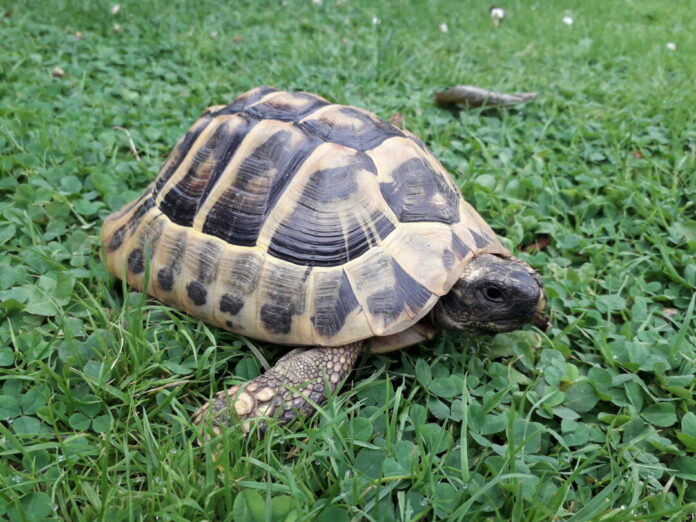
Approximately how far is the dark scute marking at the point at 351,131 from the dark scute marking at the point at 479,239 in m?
0.56

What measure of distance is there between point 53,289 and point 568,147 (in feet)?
11.1

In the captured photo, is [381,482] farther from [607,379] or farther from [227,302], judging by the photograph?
[607,379]

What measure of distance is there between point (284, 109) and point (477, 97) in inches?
91.3

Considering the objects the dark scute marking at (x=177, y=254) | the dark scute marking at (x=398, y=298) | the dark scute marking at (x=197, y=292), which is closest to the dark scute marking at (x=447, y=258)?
the dark scute marking at (x=398, y=298)

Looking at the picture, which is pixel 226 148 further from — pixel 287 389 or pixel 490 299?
pixel 490 299

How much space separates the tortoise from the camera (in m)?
1.93

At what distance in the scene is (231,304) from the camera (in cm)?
205

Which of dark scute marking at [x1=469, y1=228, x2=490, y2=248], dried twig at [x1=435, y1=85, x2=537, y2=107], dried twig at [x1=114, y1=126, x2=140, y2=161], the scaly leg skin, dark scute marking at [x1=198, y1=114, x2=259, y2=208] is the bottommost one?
the scaly leg skin

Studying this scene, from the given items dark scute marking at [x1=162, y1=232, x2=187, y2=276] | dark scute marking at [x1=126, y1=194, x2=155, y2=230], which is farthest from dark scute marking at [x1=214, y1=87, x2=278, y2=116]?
dark scute marking at [x1=162, y1=232, x2=187, y2=276]

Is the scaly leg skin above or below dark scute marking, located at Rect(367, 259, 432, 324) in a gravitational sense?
below

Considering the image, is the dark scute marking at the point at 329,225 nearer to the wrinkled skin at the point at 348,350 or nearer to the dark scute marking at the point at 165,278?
the wrinkled skin at the point at 348,350

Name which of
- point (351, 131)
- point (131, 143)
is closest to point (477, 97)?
point (351, 131)

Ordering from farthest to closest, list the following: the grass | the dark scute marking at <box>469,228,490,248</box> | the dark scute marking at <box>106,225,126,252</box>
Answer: the dark scute marking at <box>106,225,126,252</box> < the dark scute marking at <box>469,228,490,248</box> < the grass

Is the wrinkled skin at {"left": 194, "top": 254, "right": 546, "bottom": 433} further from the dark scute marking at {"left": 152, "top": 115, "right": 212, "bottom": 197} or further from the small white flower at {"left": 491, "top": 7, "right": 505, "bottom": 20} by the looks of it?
the small white flower at {"left": 491, "top": 7, "right": 505, "bottom": 20}
